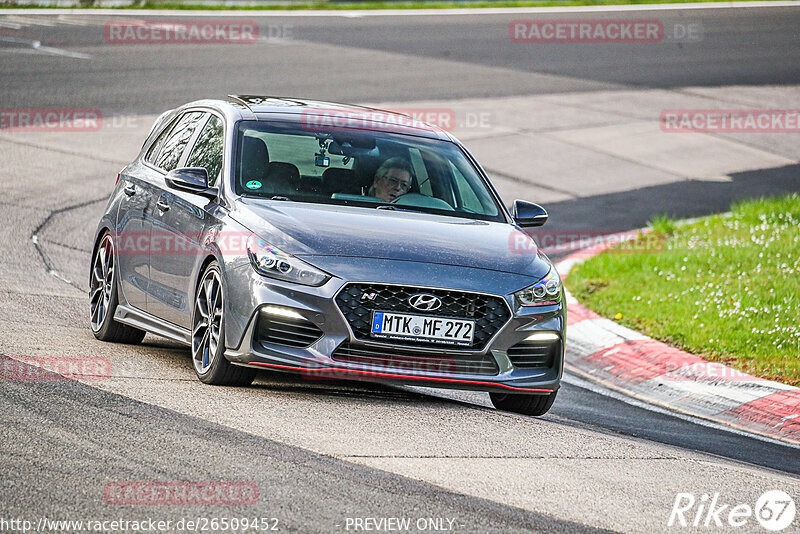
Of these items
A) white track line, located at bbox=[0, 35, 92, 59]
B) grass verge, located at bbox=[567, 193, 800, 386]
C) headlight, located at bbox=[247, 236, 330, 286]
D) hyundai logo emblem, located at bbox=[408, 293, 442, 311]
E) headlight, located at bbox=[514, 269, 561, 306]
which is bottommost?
white track line, located at bbox=[0, 35, 92, 59]

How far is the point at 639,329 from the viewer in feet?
36.6

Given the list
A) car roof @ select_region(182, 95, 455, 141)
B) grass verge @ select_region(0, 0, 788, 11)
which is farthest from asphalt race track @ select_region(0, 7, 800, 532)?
grass verge @ select_region(0, 0, 788, 11)

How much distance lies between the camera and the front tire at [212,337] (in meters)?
7.34

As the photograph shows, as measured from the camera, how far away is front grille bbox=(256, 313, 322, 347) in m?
7.05

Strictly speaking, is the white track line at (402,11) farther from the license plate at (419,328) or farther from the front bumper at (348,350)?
the license plate at (419,328)

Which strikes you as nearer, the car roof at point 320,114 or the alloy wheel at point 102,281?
the car roof at point 320,114

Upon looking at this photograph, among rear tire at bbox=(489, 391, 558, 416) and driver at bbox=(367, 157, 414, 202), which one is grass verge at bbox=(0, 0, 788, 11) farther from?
rear tire at bbox=(489, 391, 558, 416)

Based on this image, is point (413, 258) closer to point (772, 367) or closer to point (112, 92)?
point (772, 367)

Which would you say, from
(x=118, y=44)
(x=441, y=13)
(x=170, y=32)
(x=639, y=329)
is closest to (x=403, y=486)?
Result: (x=639, y=329)

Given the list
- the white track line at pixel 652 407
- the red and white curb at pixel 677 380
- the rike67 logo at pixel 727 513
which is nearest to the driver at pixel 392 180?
the white track line at pixel 652 407

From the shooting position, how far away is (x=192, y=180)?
7.91 meters

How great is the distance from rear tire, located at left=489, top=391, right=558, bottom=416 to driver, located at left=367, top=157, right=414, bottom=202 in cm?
142

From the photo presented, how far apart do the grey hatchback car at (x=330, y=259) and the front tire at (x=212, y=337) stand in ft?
0.04

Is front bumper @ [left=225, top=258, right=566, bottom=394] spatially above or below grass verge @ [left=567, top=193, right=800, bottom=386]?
above
